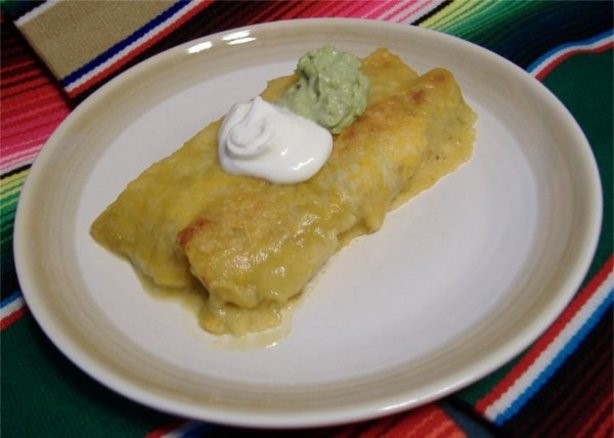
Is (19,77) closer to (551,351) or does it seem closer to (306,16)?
(306,16)

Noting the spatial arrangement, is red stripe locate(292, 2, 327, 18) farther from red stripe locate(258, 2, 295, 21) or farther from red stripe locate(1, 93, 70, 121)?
red stripe locate(1, 93, 70, 121)

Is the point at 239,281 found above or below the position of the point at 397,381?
above

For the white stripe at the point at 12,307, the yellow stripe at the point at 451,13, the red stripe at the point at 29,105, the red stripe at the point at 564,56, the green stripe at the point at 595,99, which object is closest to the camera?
the white stripe at the point at 12,307

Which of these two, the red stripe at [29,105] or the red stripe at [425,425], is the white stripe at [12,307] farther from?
the red stripe at [425,425]

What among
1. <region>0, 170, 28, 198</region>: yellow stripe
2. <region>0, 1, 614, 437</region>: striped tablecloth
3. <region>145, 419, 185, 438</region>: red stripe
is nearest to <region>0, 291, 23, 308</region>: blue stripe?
<region>0, 1, 614, 437</region>: striped tablecloth

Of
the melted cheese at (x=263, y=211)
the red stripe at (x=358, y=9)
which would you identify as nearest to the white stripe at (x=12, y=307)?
the melted cheese at (x=263, y=211)

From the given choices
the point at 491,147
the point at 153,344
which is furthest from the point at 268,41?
the point at 153,344

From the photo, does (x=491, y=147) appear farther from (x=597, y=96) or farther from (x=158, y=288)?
(x=158, y=288)
